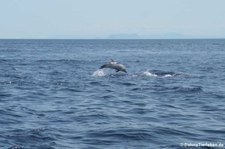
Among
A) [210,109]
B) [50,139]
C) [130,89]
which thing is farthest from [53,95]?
[50,139]

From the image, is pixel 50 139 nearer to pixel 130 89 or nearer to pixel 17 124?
pixel 17 124

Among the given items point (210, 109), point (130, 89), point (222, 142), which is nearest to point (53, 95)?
point (130, 89)

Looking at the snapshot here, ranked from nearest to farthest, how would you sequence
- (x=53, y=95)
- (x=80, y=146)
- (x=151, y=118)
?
(x=80, y=146)
(x=151, y=118)
(x=53, y=95)

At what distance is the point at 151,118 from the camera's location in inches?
744

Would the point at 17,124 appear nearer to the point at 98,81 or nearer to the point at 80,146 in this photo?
the point at 80,146

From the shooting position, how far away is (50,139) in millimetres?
15031

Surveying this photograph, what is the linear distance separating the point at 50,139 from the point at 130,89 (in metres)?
14.3

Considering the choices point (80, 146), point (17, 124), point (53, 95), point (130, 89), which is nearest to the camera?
point (80, 146)

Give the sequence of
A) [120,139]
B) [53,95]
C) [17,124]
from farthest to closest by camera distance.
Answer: [53,95] < [17,124] < [120,139]

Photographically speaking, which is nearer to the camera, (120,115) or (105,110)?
(120,115)

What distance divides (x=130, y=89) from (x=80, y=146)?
15.0 meters

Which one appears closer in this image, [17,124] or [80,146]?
[80,146]

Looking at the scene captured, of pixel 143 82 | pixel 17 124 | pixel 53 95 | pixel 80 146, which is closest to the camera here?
pixel 80 146

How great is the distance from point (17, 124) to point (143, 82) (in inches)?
653
